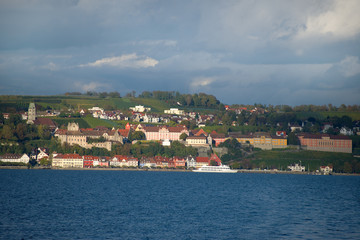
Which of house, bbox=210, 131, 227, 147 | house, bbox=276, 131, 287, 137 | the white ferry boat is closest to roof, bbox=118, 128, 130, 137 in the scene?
house, bbox=210, 131, 227, 147

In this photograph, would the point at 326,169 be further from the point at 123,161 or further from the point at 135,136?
the point at 135,136

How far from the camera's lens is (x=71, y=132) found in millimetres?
94250

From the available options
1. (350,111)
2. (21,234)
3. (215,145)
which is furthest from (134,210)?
(350,111)

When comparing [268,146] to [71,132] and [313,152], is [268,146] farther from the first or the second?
[71,132]

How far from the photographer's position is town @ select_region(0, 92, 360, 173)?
87.4m

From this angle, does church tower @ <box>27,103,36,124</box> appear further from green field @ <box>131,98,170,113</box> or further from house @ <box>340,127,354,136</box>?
house @ <box>340,127,354,136</box>

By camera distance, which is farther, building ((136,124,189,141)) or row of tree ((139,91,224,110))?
row of tree ((139,91,224,110))

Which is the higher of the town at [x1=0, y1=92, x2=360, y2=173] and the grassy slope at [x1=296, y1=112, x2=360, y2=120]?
the grassy slope at [x1=296, y1=112, x2=360, y2=120]

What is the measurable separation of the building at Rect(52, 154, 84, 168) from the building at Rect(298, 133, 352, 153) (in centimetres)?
4608

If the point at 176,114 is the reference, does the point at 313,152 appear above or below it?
below

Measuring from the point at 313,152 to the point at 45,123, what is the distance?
53411 mm

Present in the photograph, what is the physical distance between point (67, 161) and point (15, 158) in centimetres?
846

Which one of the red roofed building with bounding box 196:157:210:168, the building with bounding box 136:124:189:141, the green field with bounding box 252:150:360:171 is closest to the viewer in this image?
the green field with bounding box 252:150:360:171

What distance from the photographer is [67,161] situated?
84688 millimetres
